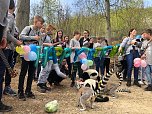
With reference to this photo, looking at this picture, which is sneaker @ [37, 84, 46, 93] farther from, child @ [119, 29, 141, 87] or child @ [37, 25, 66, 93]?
child @ [119, 29, 141, 87]

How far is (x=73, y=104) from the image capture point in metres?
5.95

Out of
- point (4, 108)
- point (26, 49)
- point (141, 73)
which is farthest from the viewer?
point (141, 73)

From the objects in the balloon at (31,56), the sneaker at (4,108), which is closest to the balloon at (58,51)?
the balloon at (31,56)

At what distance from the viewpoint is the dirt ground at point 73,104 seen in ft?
17.8

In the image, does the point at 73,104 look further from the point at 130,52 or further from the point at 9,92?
the point at 130,52

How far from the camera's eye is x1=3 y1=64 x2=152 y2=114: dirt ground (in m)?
5.41

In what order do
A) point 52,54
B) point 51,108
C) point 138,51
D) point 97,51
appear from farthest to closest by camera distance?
point 97,51 → point 138,51 → point 52,54 → point 51,108

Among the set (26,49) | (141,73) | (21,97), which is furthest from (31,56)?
(141,73)

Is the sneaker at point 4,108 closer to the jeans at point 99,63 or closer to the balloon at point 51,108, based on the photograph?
the balloon at point 51,108

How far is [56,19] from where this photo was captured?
19.0m

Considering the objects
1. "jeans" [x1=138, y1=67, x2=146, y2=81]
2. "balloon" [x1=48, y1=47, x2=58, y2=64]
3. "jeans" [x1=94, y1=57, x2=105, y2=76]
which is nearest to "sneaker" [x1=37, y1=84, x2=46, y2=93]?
"balloon" [x1=48, y1=47, x2=58, y2=64]

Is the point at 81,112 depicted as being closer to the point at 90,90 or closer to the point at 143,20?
the point at 90,90

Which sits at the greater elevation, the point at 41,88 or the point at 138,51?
the point at 138,51

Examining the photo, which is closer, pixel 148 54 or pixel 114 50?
pixel 148 54
